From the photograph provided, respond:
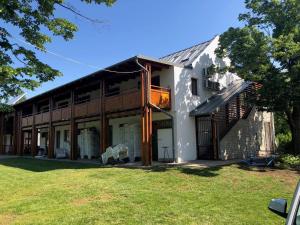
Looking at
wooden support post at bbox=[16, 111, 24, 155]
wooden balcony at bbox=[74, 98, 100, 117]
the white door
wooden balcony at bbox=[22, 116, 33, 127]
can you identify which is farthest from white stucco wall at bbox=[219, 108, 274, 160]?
wooden support post at bbox=[16, 111, 24, 155]

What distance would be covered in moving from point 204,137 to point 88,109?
7.78 metres

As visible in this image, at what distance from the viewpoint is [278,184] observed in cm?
1172

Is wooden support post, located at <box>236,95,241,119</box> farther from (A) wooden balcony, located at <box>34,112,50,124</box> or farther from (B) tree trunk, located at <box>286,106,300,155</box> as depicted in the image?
(A) wooden balcony, located at <box>34,112,50,124</box>

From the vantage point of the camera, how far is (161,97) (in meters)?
17.8

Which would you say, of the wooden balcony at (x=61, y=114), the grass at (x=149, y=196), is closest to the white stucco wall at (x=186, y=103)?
the grass at (x=149, y=196)

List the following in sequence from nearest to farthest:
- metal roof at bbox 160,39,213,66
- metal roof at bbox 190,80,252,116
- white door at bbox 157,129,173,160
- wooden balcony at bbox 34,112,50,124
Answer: white door at bbox 157,129,173,160, metal roof at bbox 190,80,252,116, metal roof at bbox 160,39,213,66, wooden balcony at bbox 34,112,50,124

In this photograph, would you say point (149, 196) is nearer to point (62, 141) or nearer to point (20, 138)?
point (62, 141)

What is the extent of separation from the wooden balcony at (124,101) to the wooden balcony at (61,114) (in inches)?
201

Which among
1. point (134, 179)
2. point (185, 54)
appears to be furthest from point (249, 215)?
point (185, 54)

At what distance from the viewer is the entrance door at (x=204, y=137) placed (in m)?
19.3

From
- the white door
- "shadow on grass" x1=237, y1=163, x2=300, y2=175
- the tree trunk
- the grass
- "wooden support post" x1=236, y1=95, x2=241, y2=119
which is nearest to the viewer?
the grass

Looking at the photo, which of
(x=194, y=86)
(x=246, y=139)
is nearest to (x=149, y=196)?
(x=194, y=86)

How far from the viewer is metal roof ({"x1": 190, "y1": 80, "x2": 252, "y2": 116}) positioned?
1848 centimetres

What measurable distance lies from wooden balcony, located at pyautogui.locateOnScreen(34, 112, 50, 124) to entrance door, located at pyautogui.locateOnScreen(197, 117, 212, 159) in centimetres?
1337
